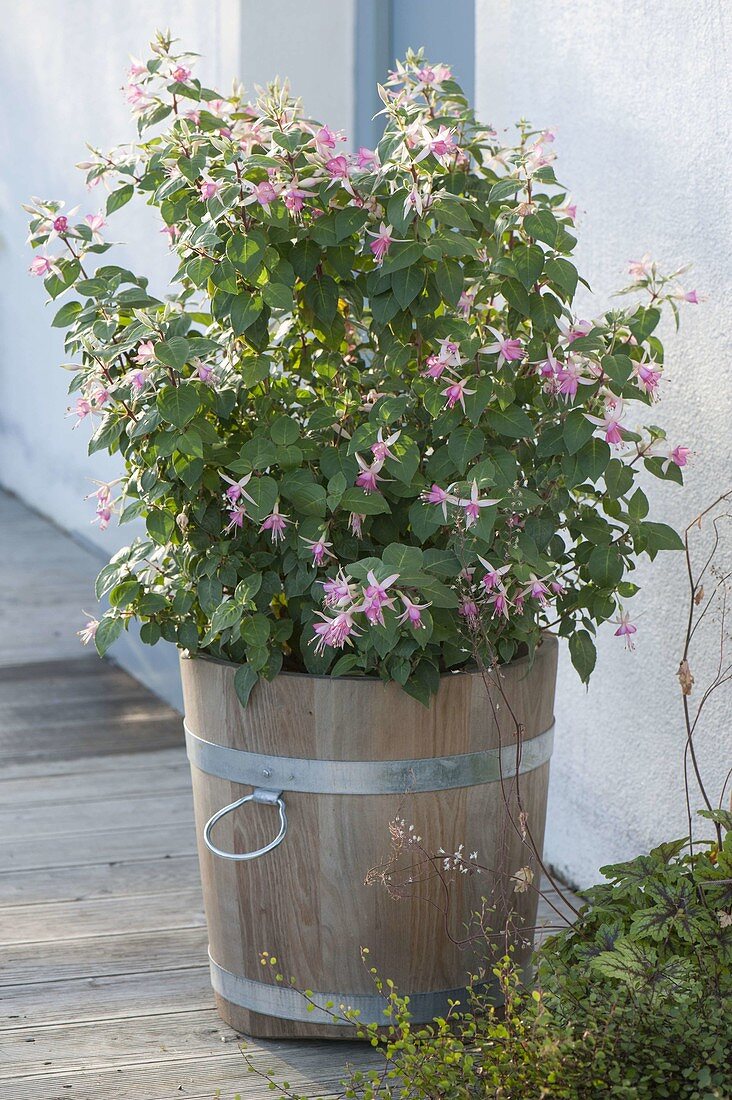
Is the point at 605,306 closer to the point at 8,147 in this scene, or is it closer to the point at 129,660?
the point at 129,660

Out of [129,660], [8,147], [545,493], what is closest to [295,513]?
[545,493]

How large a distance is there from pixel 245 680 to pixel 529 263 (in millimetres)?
592

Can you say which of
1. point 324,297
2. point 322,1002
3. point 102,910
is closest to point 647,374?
point 324,297

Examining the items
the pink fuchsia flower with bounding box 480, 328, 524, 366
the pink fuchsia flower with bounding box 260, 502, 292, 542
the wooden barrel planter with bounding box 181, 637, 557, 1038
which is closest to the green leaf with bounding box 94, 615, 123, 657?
the wooden barrel planter with bounding box 181, 637, 557, 1038

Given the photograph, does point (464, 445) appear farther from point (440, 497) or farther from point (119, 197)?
point (119, 197)

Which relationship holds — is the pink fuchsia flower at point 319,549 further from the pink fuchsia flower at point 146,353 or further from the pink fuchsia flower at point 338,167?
the pink fuchsia flower at point 338,167

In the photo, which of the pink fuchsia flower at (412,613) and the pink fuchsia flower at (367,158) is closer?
the pink fuchsia flower at (412,613)

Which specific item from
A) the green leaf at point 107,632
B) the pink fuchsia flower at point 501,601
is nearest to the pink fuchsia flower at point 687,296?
the pink fuchsia flower at point 501,601

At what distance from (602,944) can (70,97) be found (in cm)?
361

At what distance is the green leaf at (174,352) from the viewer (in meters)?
1.53

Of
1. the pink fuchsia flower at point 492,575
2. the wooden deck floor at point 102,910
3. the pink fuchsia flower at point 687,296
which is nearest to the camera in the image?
the pink fuchsia flower at point 492,575

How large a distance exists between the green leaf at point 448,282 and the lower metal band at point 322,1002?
32.9 inches

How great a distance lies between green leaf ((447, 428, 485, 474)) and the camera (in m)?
1.57

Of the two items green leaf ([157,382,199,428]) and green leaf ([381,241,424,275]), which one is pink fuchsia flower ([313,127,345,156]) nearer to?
green leaf ([381,241,424,275])
